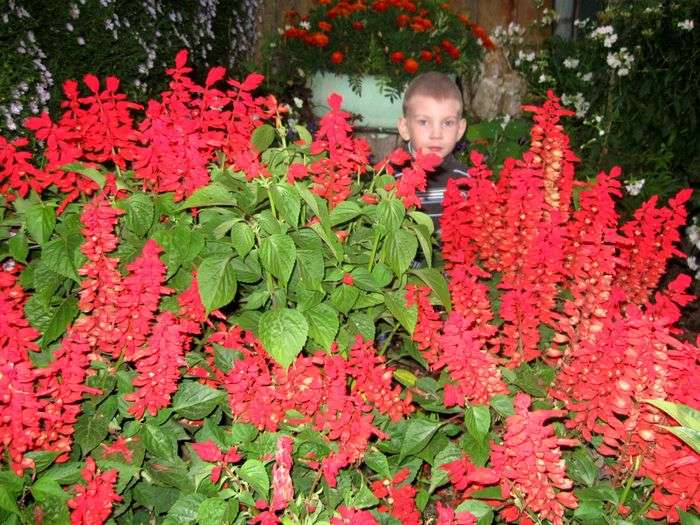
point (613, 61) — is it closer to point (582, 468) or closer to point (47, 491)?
point (582, 468)

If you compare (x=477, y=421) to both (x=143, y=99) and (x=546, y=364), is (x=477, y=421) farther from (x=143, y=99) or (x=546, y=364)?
(x=143, y=99)

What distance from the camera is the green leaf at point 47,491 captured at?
4.62ft

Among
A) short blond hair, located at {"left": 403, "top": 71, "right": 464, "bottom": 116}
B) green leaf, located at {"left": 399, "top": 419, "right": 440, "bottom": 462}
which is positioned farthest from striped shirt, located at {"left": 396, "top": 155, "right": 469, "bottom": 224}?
green leaf, located at {"left": 399, "top": 419, "right": 440, "bottom": 462}

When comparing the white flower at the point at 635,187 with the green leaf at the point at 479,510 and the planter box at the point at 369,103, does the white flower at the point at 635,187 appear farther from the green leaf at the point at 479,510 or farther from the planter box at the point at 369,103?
the green leaf at the point at 479,510

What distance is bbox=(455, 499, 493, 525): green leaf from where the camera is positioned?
1.48m

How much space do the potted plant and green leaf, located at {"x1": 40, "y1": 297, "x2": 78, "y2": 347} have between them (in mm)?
3384

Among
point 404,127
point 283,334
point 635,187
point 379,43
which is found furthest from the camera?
point 379,43

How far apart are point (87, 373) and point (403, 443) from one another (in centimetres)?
75

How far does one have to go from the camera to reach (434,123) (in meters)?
3.37

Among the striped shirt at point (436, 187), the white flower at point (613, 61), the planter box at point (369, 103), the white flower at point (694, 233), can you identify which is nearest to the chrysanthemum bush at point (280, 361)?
the striped shirt at point (436, 187)

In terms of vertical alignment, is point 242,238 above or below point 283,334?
above

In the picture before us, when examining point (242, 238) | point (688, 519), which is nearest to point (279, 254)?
point (242, 238)

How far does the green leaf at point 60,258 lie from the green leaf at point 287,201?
0.47 m

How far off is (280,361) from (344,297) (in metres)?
0.26
